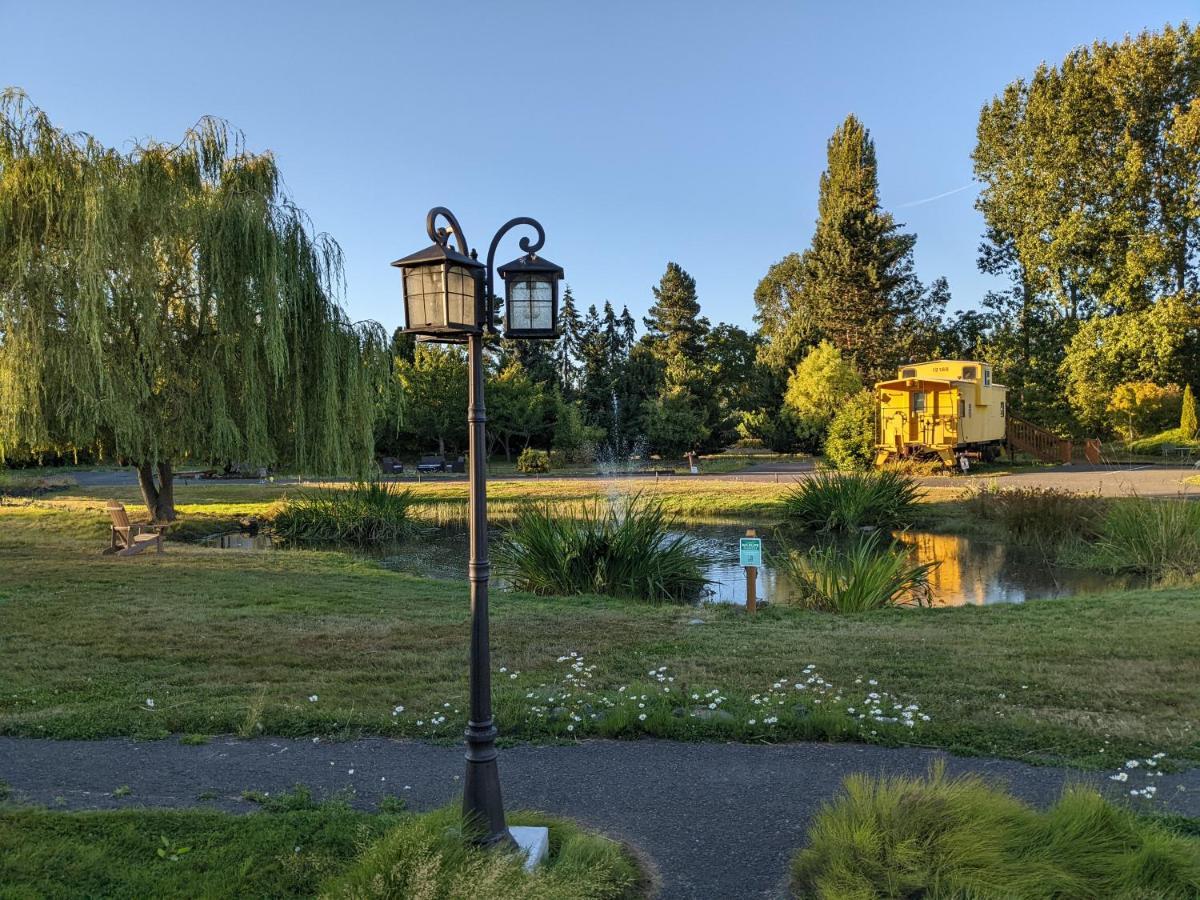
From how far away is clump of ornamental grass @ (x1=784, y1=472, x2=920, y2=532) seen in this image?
17441mm

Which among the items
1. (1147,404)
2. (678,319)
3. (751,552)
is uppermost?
(678,319)

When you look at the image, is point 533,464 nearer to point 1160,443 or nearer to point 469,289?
point 1160,443

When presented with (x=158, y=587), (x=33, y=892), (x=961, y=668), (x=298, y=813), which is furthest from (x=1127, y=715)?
(x=158, y=587)

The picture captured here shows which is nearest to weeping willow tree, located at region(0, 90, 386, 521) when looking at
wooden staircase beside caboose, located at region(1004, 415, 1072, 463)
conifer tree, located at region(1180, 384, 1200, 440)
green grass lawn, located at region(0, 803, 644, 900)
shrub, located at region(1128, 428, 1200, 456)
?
green grass lawn, located at region(0, 803, 644, 900)

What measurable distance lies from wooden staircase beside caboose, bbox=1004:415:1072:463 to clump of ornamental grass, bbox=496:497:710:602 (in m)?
26.4

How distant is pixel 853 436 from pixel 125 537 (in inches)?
964

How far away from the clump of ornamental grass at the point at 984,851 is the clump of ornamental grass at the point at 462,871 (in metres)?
0.72

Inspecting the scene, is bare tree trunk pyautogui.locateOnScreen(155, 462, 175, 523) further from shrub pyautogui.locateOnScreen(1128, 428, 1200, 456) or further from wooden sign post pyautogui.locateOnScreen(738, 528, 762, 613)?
shrub pyautogui.locateOnScreen(1128, 428, 1200, 456)

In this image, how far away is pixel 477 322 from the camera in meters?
3.68

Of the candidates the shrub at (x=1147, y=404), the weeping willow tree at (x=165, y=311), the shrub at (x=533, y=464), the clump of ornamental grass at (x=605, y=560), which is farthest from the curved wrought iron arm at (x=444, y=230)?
the shrub at (x=1147, y=404)

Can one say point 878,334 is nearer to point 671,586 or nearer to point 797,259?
point 797,259

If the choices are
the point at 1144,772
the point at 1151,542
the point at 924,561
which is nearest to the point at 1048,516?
the point at 924,561

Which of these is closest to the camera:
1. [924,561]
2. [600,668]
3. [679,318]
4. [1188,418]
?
[600,668]

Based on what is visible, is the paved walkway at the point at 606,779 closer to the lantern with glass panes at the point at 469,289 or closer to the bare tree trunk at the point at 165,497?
the lantern with glass panes at the point at 469,289
